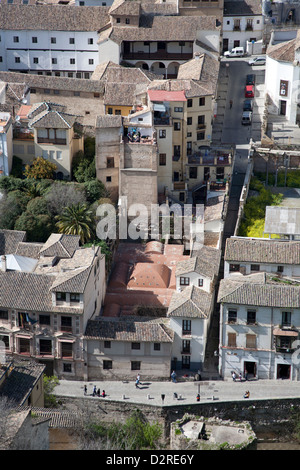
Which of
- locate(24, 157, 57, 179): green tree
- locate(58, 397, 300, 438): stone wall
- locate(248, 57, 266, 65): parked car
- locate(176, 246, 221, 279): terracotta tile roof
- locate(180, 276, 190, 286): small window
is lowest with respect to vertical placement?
locate(58, 397, 300, 438): stone wall

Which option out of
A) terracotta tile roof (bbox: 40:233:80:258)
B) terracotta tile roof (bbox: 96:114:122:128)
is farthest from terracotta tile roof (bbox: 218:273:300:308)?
terracotta tile roof (bbox: 96:114:122:128)

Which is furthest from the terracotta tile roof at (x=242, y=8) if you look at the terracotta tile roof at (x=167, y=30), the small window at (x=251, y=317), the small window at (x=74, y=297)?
the small window at (x=74, y=297)

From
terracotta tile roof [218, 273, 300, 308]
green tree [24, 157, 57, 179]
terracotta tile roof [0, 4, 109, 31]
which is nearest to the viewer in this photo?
terracotta tile roof [218, 273, 300, 308]

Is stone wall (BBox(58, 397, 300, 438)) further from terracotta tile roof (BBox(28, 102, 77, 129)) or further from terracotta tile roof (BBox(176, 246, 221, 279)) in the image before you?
terracotta tile roof (BBox(28, 102, 77, 129))

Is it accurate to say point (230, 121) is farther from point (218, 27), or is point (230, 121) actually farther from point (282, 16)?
point (282, 16)

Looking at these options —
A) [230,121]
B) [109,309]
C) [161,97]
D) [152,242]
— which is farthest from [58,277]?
[230,121]

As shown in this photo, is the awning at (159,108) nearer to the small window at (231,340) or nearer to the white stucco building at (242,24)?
the small window at (231,340)

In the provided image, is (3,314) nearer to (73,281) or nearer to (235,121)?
(73,281)

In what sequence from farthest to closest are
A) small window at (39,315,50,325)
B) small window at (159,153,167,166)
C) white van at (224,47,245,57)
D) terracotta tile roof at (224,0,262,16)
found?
terracotta tile roof at (224,0,262,16) → white van at (224,47,245,57) → small window at (159,153,167,166) → small window at (39,315,50,325)
